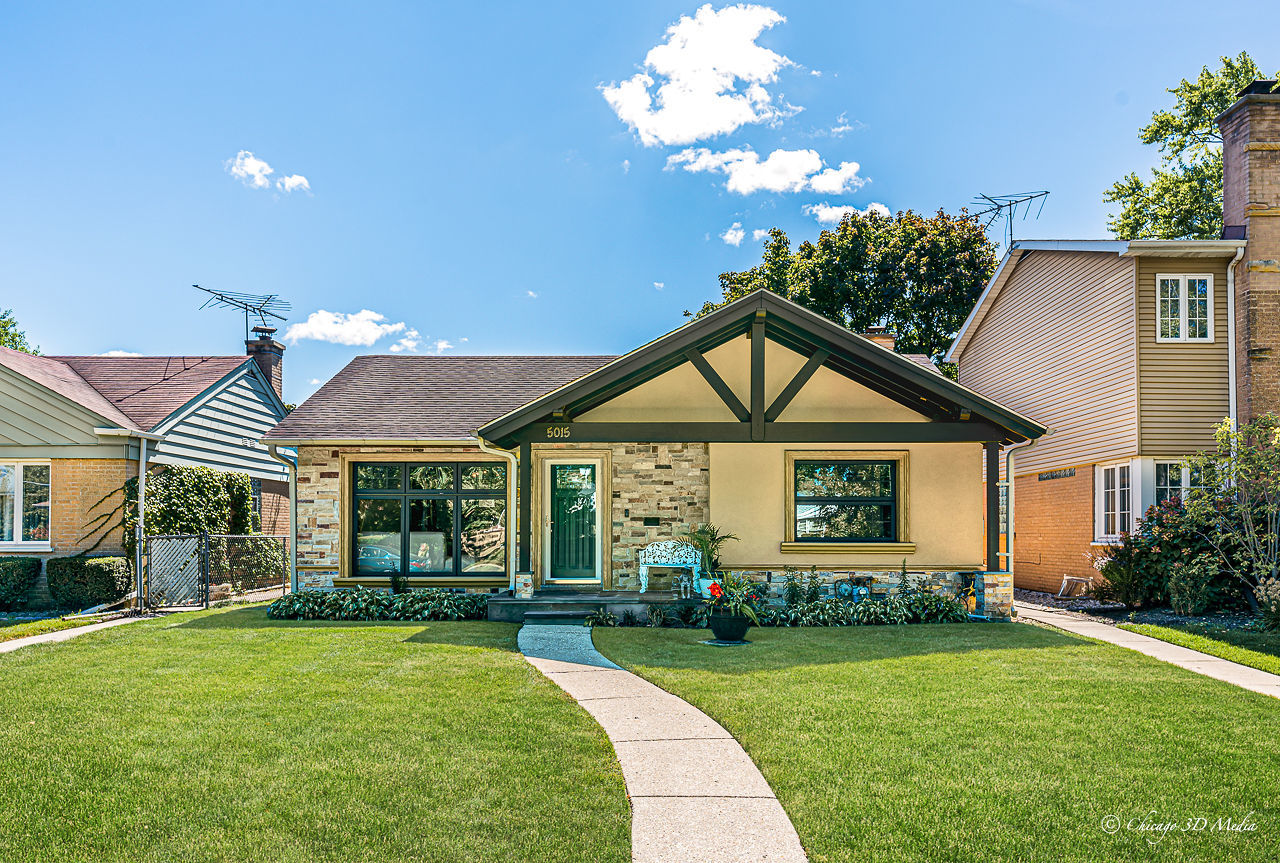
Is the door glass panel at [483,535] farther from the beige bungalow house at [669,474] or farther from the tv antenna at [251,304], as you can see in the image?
the tv antenna at [251,304]

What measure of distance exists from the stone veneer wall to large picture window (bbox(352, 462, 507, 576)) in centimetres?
34

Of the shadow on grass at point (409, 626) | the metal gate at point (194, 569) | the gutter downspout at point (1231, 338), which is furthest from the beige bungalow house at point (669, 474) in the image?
the gutter downspout at point (1231, 338)

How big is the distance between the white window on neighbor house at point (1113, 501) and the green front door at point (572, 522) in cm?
873

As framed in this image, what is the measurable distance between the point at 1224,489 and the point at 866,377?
5.54m

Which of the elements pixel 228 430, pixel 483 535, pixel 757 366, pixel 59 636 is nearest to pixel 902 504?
pixel 757 366

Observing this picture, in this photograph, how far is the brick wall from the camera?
15844 millimetres

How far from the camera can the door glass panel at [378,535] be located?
14383 mm

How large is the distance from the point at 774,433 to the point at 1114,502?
282 inches

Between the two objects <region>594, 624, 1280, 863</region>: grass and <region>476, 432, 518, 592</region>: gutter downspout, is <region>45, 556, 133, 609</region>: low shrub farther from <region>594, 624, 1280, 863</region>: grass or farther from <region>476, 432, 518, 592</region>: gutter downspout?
<region>594, 624, 1280, 863</region>: grass

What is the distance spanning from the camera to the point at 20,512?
14.9 m

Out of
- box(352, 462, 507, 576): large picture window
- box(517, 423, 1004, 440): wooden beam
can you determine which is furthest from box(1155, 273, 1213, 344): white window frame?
box(352, 462, 507, 576): large picture window

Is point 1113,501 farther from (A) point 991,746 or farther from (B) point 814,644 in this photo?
(A) point 991,746

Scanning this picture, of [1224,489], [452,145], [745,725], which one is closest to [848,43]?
[452,145]

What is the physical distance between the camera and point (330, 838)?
13.7 feet
